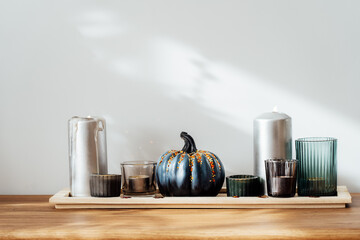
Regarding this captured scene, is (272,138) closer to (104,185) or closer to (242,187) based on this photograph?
(242,187)

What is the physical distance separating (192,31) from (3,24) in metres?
0.63

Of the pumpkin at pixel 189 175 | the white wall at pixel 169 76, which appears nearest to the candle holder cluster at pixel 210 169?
the pumpkin at pixel 189 175

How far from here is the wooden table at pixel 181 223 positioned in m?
1.01

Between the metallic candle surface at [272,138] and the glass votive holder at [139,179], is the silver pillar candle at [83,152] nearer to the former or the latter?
the glass votive holder at [139,179]


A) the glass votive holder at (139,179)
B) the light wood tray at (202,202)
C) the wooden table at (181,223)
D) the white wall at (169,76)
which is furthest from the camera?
the white wall at (169,76)

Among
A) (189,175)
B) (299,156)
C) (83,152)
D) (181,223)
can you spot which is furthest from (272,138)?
(83,152)

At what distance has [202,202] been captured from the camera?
1.25 meters

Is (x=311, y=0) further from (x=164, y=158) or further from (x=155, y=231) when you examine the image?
(x=155, y=231)

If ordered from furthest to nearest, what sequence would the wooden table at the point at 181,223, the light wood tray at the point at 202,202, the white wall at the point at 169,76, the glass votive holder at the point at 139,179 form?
the white wall at the point at 169,76 < the glass votive holder at the point at 139,179 < the light wood tray at the point at 202,202 < the wooden table at the point at 181,223

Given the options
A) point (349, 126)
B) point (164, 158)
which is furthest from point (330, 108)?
point (164, 158)

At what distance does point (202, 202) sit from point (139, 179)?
207 mm

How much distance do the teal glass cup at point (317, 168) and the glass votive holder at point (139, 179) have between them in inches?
16.3

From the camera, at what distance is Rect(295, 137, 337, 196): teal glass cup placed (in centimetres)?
129

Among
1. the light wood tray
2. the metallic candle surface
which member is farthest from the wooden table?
the metallic candle surface
